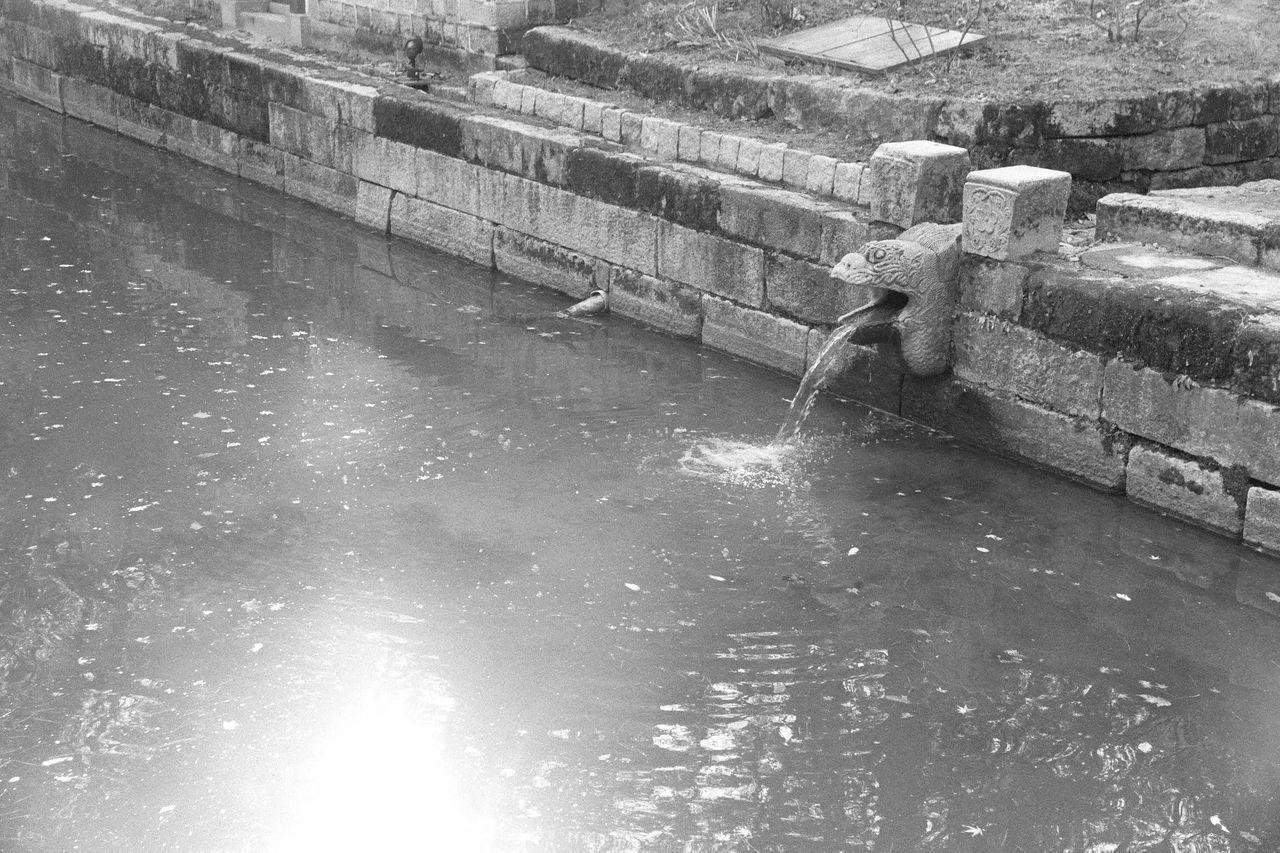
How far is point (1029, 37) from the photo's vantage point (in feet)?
30.1

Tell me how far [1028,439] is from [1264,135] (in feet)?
10.4

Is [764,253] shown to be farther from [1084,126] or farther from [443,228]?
→ [443,228]

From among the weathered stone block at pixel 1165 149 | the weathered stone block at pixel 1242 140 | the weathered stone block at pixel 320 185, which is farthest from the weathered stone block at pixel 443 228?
the weathered stone block at pixel 1242 140

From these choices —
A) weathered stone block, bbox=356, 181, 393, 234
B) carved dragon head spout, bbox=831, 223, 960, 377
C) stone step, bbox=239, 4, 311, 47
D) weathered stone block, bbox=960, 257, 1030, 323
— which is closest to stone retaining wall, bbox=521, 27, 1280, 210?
carved dragon head spout, bbox=831, 223, 960, 377

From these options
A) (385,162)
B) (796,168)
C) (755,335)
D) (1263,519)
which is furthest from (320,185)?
(1263,519)

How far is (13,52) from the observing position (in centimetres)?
1577

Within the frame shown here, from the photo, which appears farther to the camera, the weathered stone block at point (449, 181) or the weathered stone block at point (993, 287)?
the weathered stone block at point (449, 181)

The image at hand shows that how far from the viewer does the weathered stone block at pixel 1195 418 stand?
18.5ft

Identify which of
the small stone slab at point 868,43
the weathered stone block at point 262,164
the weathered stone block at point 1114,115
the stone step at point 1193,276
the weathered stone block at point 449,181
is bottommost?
the weathered stone block at point 262,164

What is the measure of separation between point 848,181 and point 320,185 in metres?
5.17

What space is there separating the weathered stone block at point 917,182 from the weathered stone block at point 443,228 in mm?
3446

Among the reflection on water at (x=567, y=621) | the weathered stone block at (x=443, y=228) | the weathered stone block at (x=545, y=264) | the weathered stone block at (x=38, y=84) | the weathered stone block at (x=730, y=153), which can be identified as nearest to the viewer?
the reflection on water at (x=567, y=621)

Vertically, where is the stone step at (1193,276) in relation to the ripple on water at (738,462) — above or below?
above

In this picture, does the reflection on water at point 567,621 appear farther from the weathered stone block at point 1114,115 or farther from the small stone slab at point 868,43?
the small stone slab at point 868,43
